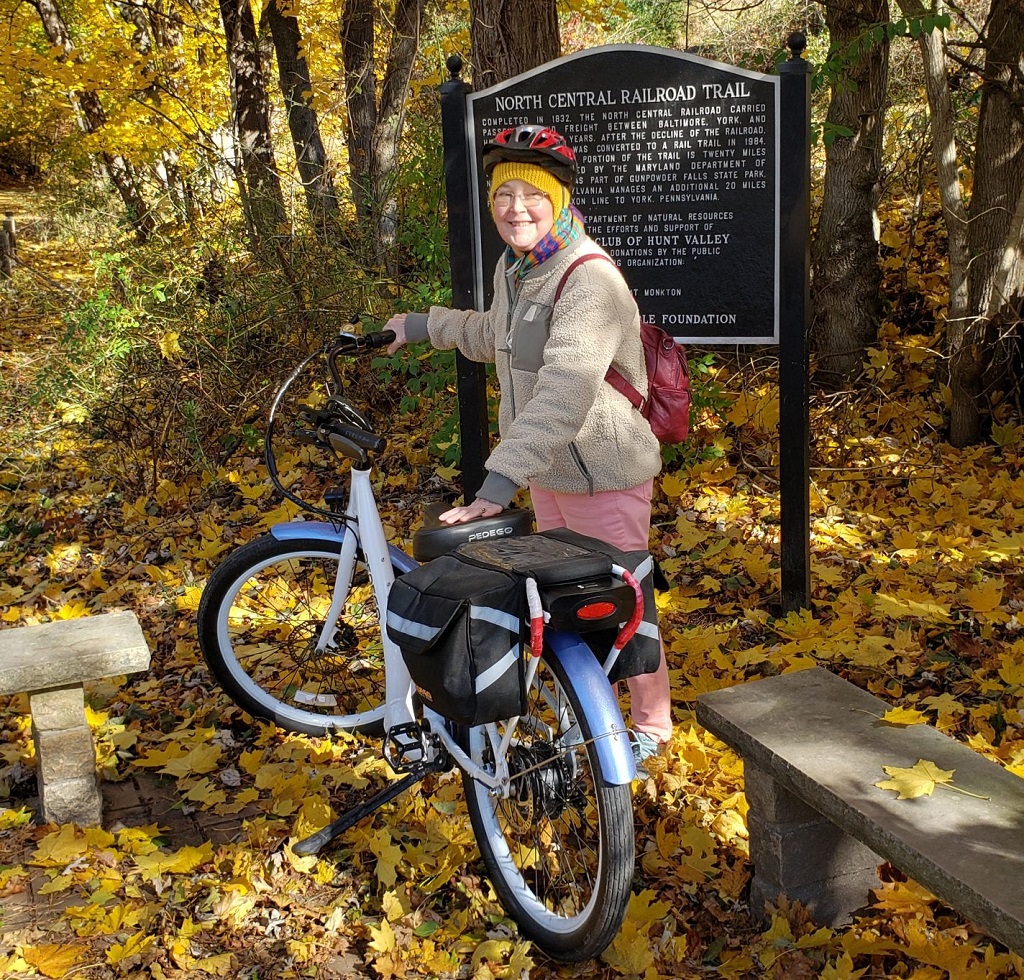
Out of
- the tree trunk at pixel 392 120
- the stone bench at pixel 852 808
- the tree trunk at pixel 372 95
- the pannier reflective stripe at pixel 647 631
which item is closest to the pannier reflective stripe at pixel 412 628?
the pannier reflective stripe at pixel 647 631

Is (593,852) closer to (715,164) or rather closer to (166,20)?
(715,164)

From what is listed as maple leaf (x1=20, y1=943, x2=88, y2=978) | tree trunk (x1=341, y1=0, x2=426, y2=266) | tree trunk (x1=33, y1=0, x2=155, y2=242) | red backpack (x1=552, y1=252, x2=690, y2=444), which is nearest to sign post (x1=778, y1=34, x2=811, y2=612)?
red backpack (x1=552, y1=252, x2=690, y2=444)

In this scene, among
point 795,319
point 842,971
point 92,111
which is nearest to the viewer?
point 842,971

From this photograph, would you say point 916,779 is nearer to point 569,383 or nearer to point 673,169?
point 569,383

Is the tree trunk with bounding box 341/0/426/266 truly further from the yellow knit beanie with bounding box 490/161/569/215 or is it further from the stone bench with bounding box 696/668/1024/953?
the stone bench with bounding box 696/668/1024/953

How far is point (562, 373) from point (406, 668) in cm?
101

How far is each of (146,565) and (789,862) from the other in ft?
13.8

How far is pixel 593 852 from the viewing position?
2.82 m

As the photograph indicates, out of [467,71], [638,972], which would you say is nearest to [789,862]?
[638,972]

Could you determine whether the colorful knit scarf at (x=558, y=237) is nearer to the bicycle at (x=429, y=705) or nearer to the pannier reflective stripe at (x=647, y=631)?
the bicycle at (x=429, y=705)

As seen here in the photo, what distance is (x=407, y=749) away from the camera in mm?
3295

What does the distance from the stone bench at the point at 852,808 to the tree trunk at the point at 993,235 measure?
339 cm

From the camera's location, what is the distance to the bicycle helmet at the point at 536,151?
3.00 meters

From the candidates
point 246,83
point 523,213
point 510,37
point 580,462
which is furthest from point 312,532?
point 246,83
